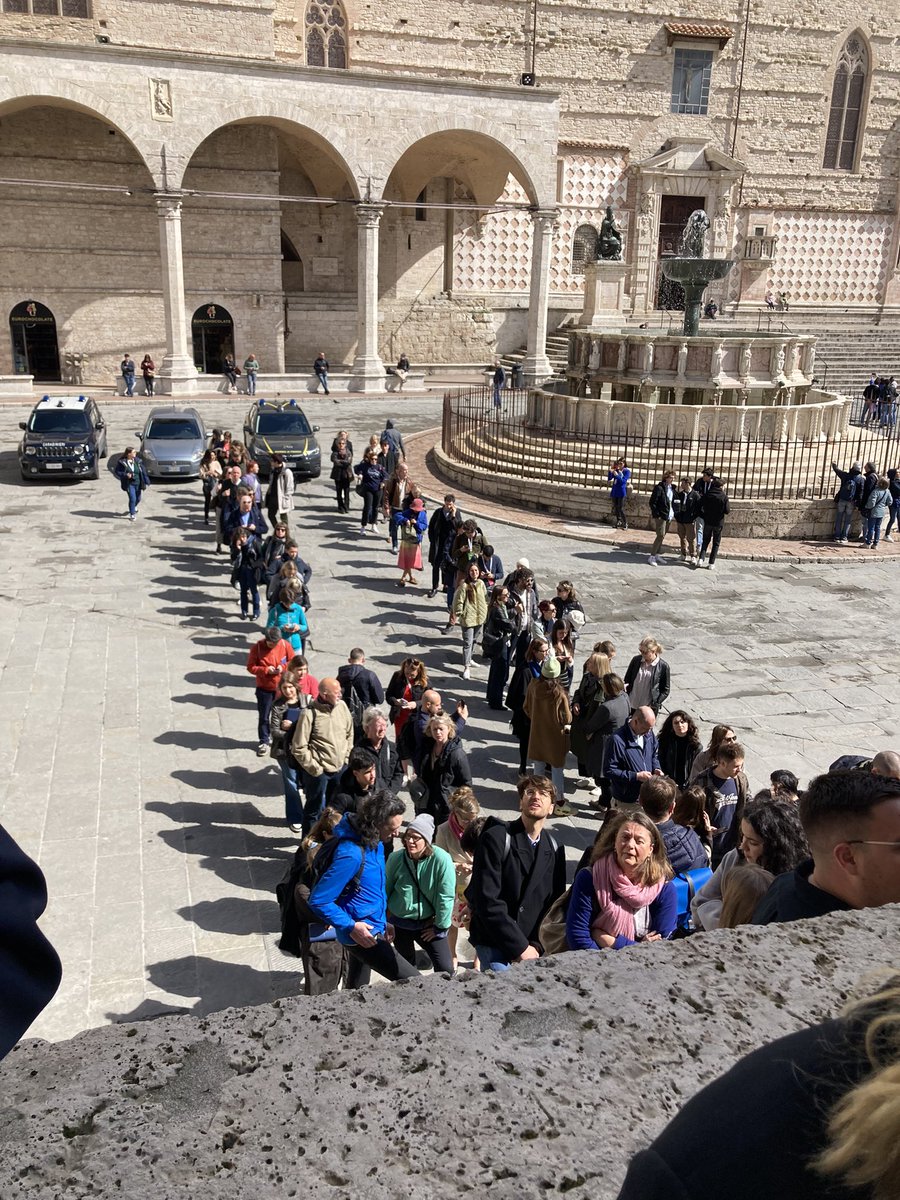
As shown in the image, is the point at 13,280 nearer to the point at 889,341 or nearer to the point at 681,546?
the point at 681,546

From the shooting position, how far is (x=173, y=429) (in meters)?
20.3

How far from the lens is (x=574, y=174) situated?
123ft

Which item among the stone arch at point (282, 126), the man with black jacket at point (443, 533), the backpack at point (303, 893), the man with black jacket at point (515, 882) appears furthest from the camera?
the stone arch at point (282, 126)

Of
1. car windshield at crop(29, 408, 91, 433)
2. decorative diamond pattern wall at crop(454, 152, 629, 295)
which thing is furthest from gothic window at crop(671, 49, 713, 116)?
car windshield at crop(29, 408, 91, 433)

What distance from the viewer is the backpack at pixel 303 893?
483 centimetres

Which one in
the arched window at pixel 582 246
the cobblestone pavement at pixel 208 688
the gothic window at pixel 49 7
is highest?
the gothic window at pixel 49 7

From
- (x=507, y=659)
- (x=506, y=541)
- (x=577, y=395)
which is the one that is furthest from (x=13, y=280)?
(x=507, y=659)

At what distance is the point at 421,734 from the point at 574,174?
35.2 m

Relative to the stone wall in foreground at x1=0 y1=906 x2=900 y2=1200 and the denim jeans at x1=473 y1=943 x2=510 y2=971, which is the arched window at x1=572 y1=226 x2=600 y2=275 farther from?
the stone wall in foreground at x1=0 y1=906 x2=900 y2=1200

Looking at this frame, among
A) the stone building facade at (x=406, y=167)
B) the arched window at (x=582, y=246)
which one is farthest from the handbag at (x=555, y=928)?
the arched window at (x=582, y=246)

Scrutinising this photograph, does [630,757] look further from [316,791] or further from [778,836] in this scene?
[778,836]

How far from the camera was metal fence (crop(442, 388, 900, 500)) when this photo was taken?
17500 millimetres

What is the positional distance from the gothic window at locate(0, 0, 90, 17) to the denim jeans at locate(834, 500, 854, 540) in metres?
27.7

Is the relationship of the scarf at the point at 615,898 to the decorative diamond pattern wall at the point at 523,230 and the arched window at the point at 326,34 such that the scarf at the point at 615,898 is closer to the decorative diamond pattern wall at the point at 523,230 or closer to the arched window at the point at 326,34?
the decorative diamond pattern wall at the point at 523,230
